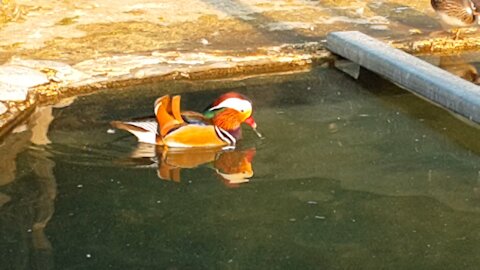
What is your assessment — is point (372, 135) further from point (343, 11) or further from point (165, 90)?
point (343, 11)

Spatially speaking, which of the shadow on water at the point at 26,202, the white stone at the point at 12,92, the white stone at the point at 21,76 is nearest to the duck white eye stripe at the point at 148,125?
the shadow on water at the point at 26,202

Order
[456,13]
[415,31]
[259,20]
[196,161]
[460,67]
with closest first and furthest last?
[196,161] < [460,67] < [456,13] < [415,31] < [259,20]

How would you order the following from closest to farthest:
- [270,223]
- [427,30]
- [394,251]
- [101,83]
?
[394,251], [270,223], [101,83], [427,30]

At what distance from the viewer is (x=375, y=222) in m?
4.73

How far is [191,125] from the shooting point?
562cm

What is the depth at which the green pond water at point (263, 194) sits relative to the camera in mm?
4387

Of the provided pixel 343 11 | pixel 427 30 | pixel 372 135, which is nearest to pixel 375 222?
pixel 372 135

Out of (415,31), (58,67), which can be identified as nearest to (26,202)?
(58,67)

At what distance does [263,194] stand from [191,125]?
811mm

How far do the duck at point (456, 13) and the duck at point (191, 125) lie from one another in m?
3.09

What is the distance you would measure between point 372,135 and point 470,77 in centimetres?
169

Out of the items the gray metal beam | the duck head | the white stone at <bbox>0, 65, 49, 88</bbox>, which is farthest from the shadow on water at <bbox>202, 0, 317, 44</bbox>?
the duck head

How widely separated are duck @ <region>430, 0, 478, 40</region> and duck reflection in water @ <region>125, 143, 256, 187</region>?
3205 mm

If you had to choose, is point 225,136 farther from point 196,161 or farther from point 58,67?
point 58,67
